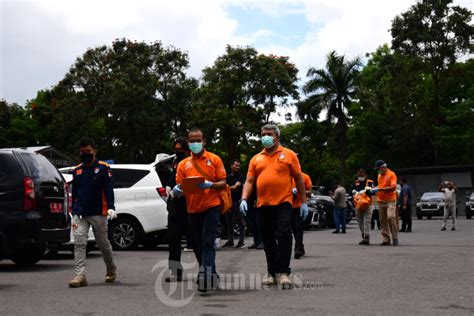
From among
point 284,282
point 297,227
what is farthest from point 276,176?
point 297,227

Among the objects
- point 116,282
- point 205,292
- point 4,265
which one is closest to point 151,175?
Result: point 4,265

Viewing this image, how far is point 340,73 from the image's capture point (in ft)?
200

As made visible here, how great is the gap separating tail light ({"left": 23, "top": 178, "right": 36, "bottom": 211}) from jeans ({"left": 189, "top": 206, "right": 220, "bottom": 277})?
10.4ft

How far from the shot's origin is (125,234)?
16.9 metres

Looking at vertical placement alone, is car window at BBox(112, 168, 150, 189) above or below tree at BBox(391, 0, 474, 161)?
below

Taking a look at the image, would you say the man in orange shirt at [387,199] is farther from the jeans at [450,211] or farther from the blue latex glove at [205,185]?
the jeans at [450,211]

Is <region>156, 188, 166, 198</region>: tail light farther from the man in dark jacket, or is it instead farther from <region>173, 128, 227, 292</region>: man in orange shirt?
<region>173, 128, 227, 292</region>: man in orange shirt

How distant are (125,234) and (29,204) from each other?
207 inches

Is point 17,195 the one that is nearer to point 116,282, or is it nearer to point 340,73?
point 116,282

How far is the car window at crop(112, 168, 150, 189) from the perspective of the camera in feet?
55.5

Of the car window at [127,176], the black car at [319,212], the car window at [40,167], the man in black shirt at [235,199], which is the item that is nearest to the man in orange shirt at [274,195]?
the car window at [40,167]

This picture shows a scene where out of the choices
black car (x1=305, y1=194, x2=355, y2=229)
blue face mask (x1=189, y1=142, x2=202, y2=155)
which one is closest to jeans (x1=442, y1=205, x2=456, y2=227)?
black car (x1=305, y1=194, x2=355, y2=229)

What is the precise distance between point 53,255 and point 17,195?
12.7ft

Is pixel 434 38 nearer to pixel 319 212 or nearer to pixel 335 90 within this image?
pixel 335 90
